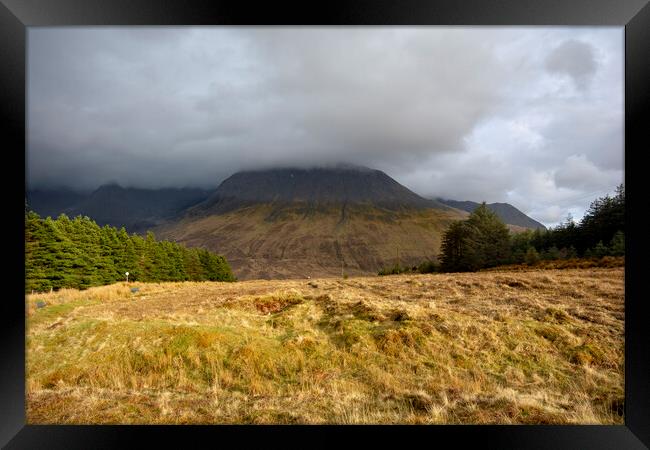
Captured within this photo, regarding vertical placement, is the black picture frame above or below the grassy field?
above

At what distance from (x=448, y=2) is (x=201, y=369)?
600cm

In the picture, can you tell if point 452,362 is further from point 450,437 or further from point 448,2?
point 448,2

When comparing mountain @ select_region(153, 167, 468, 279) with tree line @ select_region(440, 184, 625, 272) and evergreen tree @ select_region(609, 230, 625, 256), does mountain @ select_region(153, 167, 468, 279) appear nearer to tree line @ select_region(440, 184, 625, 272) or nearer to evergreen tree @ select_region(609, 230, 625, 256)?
tree line @ select_region(440, 184, 625, 272)

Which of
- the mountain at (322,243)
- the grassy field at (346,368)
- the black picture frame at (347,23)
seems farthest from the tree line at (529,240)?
the mountain at (322,243)

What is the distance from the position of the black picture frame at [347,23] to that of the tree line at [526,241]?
23.4 m

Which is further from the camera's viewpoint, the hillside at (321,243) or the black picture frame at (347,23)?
the hillside at (321,243)

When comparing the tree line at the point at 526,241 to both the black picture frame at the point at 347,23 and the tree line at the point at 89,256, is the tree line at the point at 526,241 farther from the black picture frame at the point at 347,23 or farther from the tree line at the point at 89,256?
the tree line at the point at 89,256

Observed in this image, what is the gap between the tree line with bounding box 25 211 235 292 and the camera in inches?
856

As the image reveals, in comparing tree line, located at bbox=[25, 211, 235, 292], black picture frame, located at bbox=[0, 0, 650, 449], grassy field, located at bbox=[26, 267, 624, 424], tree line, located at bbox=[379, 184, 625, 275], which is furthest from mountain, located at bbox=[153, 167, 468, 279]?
black picture frame, located at bbox=[0, 0, 650, 449]

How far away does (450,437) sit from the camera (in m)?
2.61

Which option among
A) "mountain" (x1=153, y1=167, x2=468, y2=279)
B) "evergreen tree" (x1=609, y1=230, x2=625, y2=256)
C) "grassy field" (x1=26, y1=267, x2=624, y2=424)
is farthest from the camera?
"mountain" (x1=153, y1=167, x2=468, y2=279)

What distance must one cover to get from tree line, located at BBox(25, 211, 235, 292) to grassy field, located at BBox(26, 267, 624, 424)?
11857 mm

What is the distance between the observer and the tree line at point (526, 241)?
23.8 meters

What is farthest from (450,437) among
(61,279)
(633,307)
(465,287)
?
(61,279)
